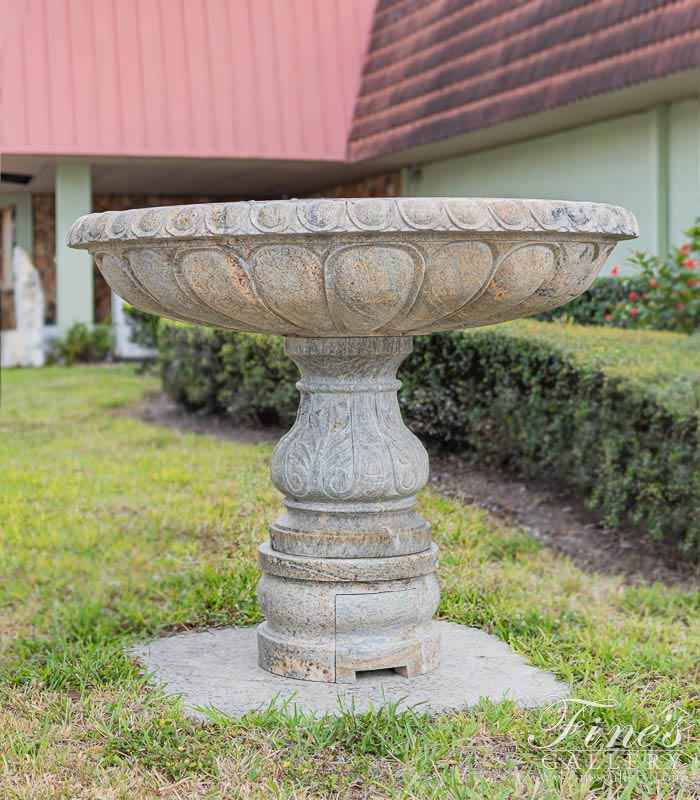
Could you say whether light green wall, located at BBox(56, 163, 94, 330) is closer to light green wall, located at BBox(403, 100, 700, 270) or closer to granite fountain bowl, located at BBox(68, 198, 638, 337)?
light green wall, located at BBox(403, 100, 700, 270)

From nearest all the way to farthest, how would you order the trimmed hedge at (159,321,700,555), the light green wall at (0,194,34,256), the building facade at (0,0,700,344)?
1. the trimmed hedge at (159,321,700,555)
2. the building facade at (0,0,700,344)
3. the light green wall at (0,194,34,256)

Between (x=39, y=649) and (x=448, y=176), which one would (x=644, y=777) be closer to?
(x=39, y=649)

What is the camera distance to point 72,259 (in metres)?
13.8

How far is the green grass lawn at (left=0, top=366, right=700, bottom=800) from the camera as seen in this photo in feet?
8.54

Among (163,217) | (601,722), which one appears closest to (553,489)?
(601,722)

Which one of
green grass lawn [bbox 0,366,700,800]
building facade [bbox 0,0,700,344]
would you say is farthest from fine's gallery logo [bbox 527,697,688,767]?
building facade [bbox 0,0,700,344]

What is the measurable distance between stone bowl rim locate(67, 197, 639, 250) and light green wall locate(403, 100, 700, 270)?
6466 millimetres

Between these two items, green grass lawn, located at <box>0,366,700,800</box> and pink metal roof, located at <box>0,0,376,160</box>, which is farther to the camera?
pink metal roof, located at <box>0,0,376,160</box>

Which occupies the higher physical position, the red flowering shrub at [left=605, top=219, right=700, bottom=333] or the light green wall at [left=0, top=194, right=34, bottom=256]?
the light green wall at [left=0, top=194, right=34, bottom=256]

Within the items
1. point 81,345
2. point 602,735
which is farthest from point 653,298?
point 81,345

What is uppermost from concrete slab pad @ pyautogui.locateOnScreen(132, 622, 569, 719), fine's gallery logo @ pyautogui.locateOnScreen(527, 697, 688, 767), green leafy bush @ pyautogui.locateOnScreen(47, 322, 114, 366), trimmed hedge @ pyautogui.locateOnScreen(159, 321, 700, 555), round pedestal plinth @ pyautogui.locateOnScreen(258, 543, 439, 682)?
green leafy bush @ pyautogui.locateOnScreen(47, 322, 114, 366)

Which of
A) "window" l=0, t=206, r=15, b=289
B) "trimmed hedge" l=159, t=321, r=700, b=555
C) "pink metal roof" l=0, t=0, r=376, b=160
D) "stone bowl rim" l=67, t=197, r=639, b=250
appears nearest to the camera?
"stone bowl rim" l=67, t=197, r=639, b=250

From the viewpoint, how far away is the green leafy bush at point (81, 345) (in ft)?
44.5

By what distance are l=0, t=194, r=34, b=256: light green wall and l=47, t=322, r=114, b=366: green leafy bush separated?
16.5 ft
